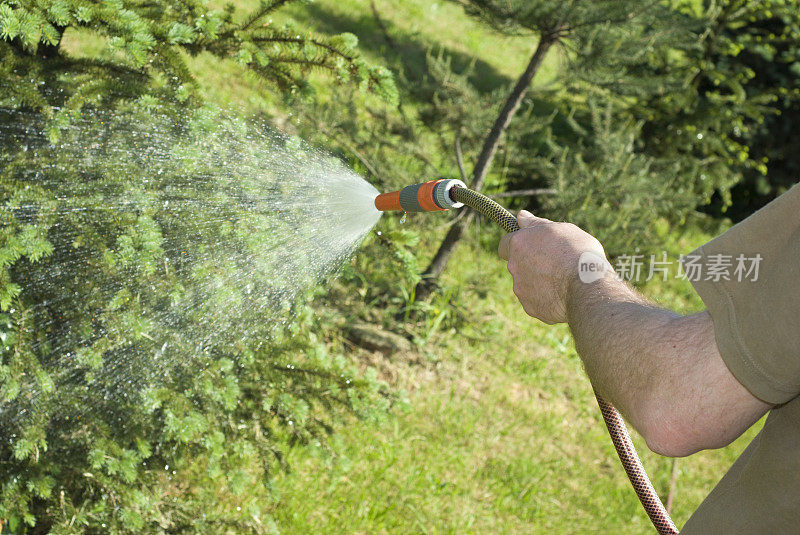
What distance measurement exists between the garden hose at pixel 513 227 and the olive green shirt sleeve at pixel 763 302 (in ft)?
1.85

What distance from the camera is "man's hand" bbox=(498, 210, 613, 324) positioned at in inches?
59.7

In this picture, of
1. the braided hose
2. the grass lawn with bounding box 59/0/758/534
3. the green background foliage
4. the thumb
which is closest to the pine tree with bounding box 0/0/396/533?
the green background foliage

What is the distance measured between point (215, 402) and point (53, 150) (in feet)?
3.20

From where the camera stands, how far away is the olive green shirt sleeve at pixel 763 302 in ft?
3.53

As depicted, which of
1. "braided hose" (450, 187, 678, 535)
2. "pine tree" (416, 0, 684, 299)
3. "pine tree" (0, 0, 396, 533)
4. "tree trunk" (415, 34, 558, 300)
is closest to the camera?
"braided hose" (450, 187, 678, 535)

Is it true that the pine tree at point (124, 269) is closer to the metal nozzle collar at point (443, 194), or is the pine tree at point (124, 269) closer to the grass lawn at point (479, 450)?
the grass lawn at point (479, 450)

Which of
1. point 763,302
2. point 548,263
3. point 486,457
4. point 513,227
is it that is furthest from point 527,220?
point 486,457

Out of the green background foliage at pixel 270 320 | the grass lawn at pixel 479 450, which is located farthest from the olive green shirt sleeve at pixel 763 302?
the grass lawn at pixel 479 450

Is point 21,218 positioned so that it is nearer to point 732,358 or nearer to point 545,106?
point 732,358

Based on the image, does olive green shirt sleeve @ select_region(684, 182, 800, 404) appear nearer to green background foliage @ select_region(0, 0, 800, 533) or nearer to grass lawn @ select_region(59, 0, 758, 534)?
green background foliage @ select_region(0, 0, 800, 533)

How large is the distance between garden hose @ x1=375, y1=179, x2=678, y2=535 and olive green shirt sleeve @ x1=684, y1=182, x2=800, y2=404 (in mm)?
564

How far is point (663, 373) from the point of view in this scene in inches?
47.8

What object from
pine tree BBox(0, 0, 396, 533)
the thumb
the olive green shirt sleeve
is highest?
the olive green shirt sleeve

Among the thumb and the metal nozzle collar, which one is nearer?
the thumb
